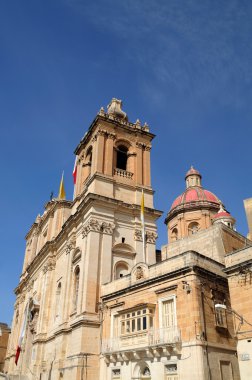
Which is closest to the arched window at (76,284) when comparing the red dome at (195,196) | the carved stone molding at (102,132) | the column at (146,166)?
the column at (146,166)

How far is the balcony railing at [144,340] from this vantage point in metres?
18.8

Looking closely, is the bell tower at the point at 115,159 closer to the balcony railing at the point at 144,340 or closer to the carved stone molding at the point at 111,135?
the carved stone molding at the point at 111,135

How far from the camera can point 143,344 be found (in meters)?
20.1

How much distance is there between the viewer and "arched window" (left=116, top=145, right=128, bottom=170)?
33875 millimetres

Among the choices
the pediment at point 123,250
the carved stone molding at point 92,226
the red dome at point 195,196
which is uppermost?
the red dome at point 195,196

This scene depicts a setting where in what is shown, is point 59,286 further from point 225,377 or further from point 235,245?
point 225,377

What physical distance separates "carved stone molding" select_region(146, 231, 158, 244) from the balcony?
9437 mm

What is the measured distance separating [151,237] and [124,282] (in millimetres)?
7103

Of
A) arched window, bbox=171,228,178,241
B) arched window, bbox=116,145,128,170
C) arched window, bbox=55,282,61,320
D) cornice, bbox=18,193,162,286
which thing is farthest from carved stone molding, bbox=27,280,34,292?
arched window, bbox=116,145,128,170

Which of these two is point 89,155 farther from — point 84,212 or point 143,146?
point 84,212

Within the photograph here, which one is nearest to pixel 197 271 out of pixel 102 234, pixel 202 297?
pixel 202 297

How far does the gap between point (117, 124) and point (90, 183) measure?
6522 millimetres

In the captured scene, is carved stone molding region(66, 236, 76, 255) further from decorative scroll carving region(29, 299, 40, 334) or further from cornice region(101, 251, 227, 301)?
cornice region(101, 251, 227, 301)

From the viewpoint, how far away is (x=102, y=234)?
27781 mm
